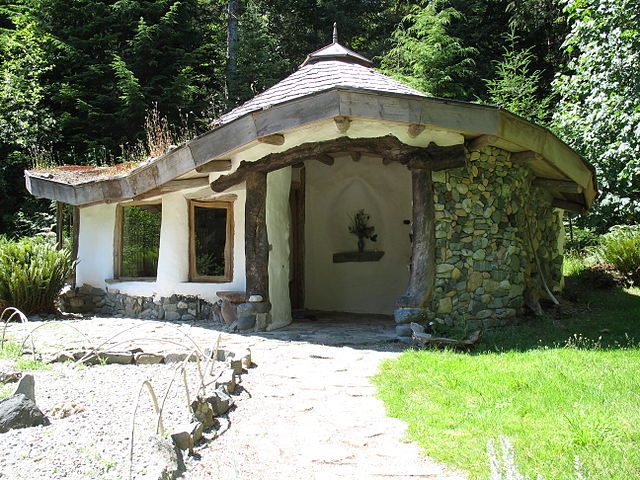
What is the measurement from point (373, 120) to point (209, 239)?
3.44 m

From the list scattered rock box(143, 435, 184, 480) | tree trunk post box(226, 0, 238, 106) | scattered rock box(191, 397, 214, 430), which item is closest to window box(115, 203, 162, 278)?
scattered rock box(191, 397, 214, 430)

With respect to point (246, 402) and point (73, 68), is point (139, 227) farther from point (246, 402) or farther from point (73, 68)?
point (73, 68)

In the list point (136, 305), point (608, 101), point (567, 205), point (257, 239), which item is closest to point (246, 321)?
point (257, 239)

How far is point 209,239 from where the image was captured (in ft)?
26.0

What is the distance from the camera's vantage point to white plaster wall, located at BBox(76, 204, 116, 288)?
8.84 meters

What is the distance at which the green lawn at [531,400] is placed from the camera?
8.14 ft

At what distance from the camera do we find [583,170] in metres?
7.37

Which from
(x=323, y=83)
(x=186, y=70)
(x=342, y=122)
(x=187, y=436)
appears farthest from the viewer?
(x=186, y=70)

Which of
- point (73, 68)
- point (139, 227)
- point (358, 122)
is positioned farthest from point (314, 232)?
point (73, 68)

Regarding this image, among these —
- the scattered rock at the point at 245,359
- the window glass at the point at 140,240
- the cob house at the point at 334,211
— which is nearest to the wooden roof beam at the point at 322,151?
the cob house at the point at 334,211

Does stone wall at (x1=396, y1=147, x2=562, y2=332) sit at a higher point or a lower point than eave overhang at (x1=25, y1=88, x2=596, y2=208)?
lower

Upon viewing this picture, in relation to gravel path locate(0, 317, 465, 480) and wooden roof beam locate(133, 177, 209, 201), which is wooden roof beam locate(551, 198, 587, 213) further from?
wooden roof beam locate(133, 177, 209, 201)

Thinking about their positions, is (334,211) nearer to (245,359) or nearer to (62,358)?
(245,359)

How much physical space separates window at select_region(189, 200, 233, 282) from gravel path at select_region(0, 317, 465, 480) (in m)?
2.77
